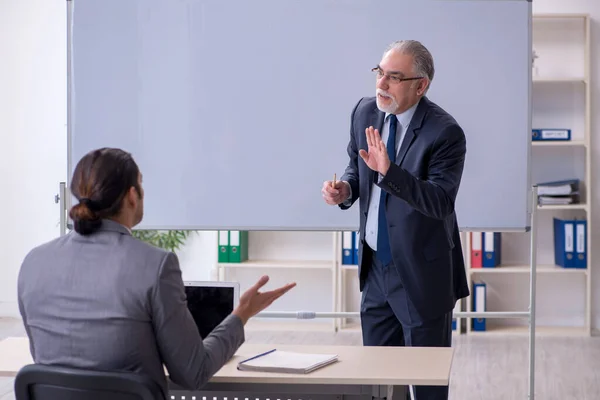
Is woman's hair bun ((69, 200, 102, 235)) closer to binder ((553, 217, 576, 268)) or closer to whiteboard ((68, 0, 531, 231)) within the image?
whiteboard ((68, 0, 531, 231))

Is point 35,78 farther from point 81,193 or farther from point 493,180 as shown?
point 81,193

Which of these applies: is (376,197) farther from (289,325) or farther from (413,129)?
(289,325)

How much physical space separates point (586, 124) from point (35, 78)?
3.85m

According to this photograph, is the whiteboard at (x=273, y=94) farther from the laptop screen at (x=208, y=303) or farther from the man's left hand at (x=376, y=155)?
the laptop screen at (x=208, y=303)

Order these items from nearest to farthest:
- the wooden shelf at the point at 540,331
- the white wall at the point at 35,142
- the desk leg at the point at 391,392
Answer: the desk leg at the point at 391,392 → the wooden shelf at the point at 540,331 → the white wall at the point at 35,142

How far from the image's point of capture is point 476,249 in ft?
19.1

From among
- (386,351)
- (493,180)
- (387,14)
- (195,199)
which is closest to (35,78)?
(195,199)

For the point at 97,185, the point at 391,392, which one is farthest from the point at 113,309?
the point at 391,392

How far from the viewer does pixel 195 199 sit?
385 cm

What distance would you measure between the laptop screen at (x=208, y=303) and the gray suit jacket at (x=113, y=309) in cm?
64

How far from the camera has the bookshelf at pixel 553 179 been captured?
19.0ft

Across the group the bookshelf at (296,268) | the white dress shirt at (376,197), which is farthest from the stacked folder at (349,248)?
the white dress shirt at (376,197)

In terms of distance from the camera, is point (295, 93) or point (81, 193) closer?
point (81, 193)

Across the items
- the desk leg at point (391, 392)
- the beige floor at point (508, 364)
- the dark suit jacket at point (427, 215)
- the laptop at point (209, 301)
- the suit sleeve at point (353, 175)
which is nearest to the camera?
the desk leg at point (391, 392)
